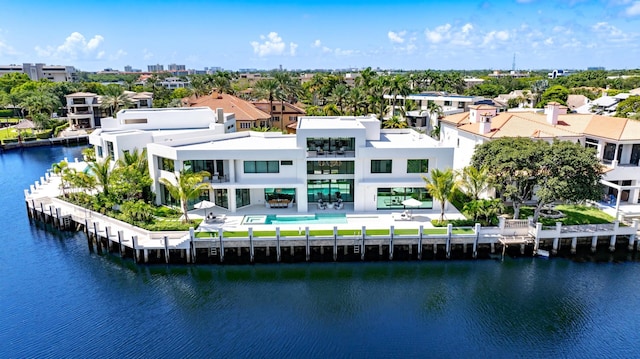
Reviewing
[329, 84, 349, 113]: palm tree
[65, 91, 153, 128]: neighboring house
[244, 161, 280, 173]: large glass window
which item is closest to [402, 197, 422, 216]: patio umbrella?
[244, 161, 280, 173]: large glass window

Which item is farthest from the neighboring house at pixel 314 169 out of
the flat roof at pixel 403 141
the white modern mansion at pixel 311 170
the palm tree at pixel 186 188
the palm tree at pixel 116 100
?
the palm tree at pixel 116 100

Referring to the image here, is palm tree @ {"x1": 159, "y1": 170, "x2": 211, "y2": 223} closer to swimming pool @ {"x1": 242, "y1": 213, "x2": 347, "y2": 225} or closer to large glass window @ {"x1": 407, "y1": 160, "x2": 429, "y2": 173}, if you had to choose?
swimming pool @ {"x1": 242, "y1": 213, "x2": 347, "y2": 225}

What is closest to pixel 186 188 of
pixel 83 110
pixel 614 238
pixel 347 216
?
pixel 347 216

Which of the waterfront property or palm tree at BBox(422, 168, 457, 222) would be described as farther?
the waterfront property

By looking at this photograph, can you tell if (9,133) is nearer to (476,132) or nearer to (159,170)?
(159,170)

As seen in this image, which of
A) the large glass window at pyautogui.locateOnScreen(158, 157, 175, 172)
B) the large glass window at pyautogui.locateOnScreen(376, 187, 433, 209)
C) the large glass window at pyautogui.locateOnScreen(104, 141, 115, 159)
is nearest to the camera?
the large glass window at pyautogui.locateOnScreen(376, 187, 433, 209)

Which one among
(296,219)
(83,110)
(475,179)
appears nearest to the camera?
(475,179)

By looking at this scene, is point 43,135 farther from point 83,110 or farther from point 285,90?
point 285,90
